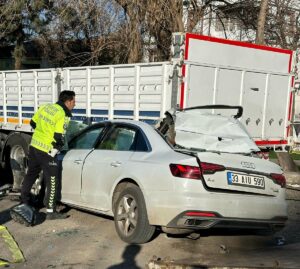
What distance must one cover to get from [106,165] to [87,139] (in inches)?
34.7

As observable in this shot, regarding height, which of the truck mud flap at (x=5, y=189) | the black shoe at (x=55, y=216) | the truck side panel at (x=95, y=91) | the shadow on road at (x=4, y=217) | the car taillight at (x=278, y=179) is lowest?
the truck mud flap at (x=5, y=189)

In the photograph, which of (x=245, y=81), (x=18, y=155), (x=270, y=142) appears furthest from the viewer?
(x=18, y=155)

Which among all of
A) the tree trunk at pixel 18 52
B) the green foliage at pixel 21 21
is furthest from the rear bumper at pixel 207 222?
the tree trunk at pixel 18 52

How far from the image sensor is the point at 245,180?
505cm

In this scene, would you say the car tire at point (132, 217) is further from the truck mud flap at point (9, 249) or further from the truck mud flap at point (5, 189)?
the truck mud flap at point (5, 189)

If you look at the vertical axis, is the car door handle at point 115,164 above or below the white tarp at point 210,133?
below

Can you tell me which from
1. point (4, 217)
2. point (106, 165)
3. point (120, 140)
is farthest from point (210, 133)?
point (4, 217)

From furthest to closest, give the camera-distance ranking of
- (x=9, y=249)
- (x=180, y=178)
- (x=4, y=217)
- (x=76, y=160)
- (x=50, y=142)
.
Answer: (x=4, y=217) → (x=50, y=142) → (x=76, y=160) → (x=9, y=249) → (x=180, y=178)

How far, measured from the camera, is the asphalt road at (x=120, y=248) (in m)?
4.72

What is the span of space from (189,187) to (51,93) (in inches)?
209

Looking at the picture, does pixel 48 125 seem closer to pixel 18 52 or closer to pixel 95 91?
pixel 95 91

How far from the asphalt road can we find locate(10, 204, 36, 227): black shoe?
0.08 m

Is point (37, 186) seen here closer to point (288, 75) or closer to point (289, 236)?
point (289, 236)

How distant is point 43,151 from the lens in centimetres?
658
